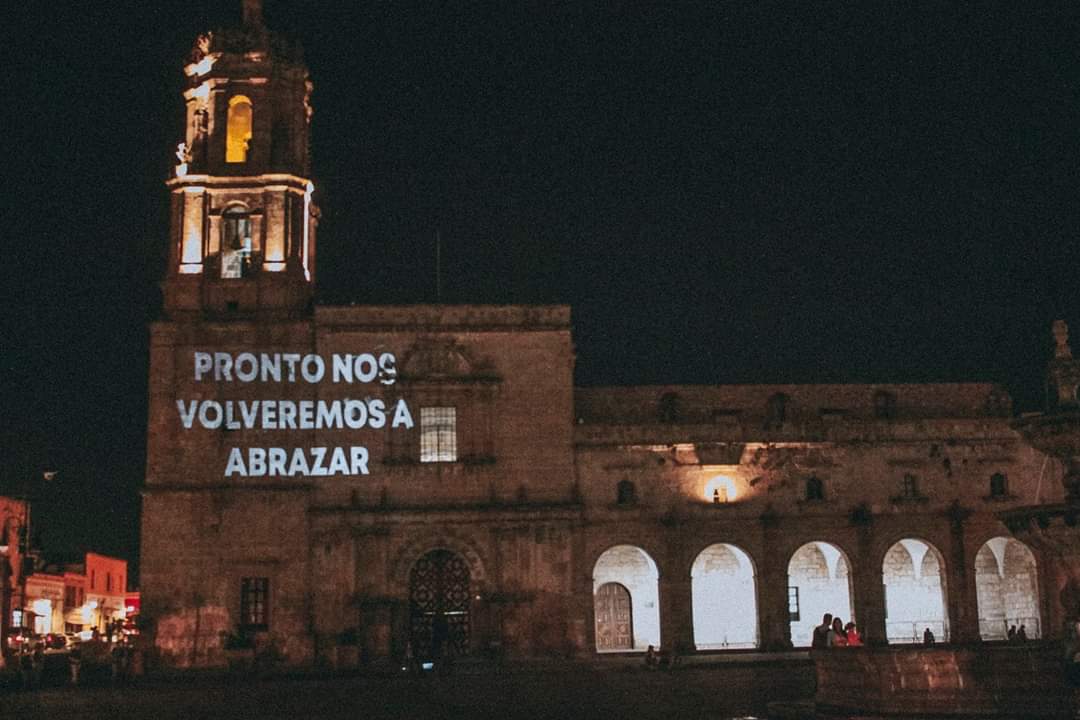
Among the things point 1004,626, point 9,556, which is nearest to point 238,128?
point 9,556

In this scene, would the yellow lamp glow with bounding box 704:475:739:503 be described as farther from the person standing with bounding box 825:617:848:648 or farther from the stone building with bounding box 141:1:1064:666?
the person standing with bounding box 825:617:848:648

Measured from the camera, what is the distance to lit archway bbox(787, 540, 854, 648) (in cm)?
4722

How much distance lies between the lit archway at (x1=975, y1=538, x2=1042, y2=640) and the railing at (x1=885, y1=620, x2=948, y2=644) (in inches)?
58.8

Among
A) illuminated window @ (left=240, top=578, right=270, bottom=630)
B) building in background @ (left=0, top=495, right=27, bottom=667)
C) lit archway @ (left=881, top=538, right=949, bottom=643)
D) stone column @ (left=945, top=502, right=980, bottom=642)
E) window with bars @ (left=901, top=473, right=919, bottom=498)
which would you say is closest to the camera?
illuminated window @ (left=240, top=578, right=270, bottom=630)

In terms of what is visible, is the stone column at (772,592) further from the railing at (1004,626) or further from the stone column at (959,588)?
the railing at (1004,626)

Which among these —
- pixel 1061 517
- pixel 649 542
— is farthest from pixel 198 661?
pixel 1061 517

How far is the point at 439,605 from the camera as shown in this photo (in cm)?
4175

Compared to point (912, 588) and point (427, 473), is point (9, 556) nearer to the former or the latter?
point (427, 473)

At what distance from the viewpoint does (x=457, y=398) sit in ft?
140

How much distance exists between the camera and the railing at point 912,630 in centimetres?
4638

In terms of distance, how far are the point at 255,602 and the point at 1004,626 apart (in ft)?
83.8

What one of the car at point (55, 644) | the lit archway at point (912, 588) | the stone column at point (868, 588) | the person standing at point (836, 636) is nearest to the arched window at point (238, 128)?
the stone column at point (868, 588)

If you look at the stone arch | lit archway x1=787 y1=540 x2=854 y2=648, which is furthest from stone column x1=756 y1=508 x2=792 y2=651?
the stone arch

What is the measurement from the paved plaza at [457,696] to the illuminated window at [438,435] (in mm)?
8164
